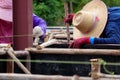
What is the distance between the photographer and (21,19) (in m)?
6.11

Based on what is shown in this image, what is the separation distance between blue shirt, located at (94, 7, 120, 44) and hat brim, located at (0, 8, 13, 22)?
115 centimetres

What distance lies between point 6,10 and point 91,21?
3.66ft

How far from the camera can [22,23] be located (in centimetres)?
611

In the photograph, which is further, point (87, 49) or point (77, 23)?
point (77, 23)

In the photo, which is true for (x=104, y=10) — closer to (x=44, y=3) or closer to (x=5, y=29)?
(x=5, y=29)

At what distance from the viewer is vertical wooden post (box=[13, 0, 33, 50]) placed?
6090mm

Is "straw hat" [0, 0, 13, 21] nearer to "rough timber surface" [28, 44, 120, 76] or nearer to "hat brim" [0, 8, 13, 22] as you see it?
"hat brim" [0, 8, 13, 22]

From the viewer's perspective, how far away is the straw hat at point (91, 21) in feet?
19.9

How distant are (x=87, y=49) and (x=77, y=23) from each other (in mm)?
816

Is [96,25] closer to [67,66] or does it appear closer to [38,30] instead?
[67,66]

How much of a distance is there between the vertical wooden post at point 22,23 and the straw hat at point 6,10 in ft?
0.32

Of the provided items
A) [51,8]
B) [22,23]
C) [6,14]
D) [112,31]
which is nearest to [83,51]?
[112,31]

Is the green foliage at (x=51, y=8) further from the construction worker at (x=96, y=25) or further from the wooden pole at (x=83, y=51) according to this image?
the wooden pole at (x=83, y=51)

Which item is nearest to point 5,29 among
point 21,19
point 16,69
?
point 21,19
